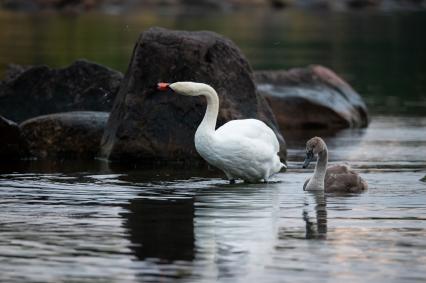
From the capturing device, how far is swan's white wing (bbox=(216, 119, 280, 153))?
16.1m

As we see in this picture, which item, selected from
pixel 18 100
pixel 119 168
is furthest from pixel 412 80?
pixel 119 168

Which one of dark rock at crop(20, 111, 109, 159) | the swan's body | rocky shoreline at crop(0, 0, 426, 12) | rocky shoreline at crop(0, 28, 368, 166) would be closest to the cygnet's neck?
the swan's body

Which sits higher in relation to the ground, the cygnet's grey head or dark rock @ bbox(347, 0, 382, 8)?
dark rock @ bbox(347, 0, 382, 8)

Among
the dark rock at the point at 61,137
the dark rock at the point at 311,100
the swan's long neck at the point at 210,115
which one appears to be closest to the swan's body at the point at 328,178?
the swan's long neck at the point at 210,115

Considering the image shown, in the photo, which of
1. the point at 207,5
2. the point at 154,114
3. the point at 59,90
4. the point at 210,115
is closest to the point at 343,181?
the point at 210,115

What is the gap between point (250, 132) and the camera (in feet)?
53.6

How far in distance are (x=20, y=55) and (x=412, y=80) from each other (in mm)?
11927

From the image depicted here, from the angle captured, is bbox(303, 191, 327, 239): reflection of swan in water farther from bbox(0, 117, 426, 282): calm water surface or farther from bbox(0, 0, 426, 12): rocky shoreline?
bbox(0, 0, 426, 12): rocky shoreline

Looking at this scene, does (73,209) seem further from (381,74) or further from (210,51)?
(381,74)

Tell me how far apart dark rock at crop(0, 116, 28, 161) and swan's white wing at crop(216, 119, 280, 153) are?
3.78 metres

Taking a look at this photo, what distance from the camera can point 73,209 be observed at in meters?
14.1

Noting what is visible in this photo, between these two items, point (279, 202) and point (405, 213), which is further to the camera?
point (279, 202)

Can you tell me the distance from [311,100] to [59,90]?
492cm

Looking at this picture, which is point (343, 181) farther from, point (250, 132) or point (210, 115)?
point (210, 115)
